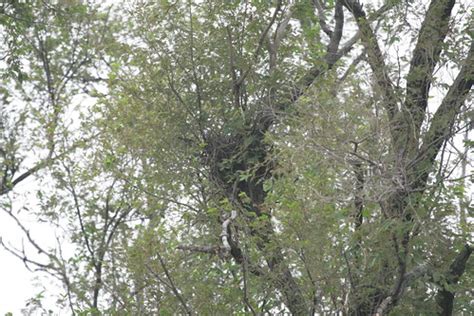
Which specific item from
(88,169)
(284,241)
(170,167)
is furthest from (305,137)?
(88,169)

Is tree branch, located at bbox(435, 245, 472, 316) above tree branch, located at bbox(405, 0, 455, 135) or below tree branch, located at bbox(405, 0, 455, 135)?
below

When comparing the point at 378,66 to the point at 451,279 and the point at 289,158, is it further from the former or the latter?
the point at 451,279

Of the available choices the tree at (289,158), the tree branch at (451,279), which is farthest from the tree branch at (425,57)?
the tree branch at (451,279)

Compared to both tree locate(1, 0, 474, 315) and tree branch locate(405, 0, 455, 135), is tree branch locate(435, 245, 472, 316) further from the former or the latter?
tree branch locate(405, 0, 455, 135)

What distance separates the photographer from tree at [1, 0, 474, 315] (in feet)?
25.3

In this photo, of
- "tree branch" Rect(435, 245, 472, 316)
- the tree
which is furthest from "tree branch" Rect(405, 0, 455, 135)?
"tree branch" Rect(435, 245, 472, 316)

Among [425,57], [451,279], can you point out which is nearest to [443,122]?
[425,57]

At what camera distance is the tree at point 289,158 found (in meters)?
7.71

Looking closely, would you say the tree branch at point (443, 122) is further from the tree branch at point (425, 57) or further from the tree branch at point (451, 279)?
the tree branch at point (451, 279)

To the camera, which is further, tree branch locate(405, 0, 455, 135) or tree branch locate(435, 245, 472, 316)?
tree branch locate(405, 0, 455, 135)

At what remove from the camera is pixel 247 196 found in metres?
9.45

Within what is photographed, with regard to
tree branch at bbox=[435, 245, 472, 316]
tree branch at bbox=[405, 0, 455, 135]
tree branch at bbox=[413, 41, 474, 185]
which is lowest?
tree branch at bbox=[435, 245, 472, 316]

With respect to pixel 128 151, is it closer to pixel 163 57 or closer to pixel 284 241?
pixel 163 57

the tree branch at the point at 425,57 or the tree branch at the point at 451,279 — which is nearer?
the tree branch at the point at 451,279
